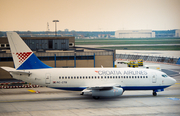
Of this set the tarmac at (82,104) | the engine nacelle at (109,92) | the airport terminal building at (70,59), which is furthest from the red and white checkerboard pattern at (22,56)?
Result: the airport terminal building at (70,59)

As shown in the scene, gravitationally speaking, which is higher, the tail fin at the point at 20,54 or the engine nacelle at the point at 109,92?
the tail fin at the point at 20,54

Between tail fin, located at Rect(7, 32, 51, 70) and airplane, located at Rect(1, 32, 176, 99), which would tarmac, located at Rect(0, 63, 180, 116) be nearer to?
airplane, located at Rect(1, 32, 176, 99)

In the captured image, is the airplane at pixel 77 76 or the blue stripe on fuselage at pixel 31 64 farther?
the blue stripe on fuselage at pixel 31 64

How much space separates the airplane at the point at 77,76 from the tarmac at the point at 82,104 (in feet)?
5.04

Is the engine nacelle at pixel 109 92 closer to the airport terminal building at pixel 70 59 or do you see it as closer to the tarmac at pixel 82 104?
the tarmac at pixel 82 104

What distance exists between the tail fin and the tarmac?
4516mm

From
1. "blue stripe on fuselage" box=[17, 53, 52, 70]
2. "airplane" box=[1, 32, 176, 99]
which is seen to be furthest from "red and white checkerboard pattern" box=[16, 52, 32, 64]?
"blue stripe on fuselage" box=[17, 53, 52, 70]

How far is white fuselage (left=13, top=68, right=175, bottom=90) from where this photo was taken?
32.8m

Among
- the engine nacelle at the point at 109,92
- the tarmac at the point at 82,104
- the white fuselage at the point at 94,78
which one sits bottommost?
the tarmac at the point at 82,104

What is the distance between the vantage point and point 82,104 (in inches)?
1174

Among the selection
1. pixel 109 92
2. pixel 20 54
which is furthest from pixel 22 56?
pixel 109 92

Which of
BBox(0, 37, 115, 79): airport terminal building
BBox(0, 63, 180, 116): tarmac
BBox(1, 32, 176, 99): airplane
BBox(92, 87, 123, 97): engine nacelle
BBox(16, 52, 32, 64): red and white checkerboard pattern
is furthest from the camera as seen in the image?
BBox(0, 37, 115, 79): airport terminal building

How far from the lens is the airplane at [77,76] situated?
32.2m

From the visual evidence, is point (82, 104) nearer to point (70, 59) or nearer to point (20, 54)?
point (20, 54)
